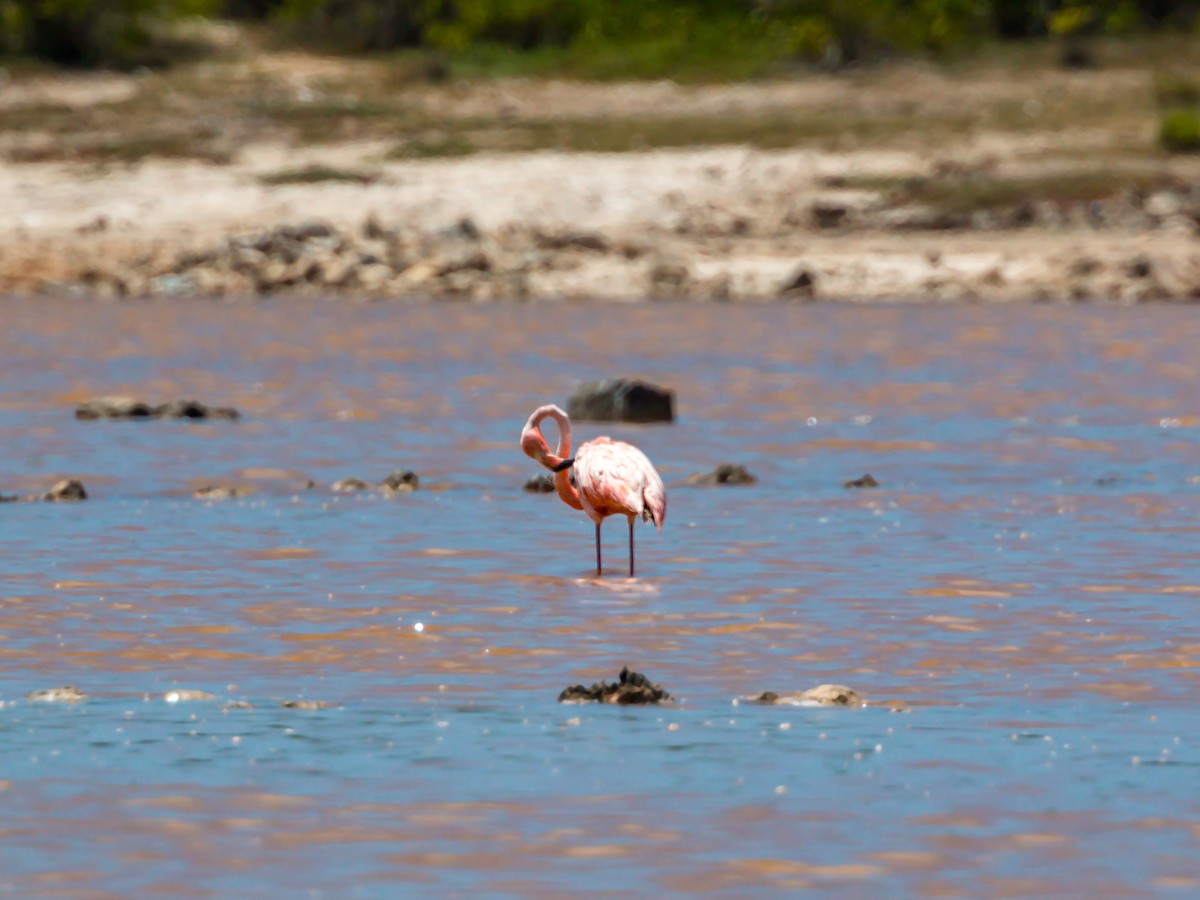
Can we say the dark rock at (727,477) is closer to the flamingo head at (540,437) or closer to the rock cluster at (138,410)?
the flamingo head at (540,437)

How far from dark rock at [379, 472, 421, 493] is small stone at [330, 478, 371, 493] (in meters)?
0.10

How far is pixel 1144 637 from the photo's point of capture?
31.0 feet

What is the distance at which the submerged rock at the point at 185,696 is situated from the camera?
8188 mm

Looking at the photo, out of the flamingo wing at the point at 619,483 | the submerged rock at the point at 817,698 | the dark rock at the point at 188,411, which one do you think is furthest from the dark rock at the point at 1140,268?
the submerged rock at the point at 817,698

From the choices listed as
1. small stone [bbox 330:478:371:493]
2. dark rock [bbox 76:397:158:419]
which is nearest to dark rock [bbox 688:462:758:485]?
small stone [bbox 330:478:371:493]

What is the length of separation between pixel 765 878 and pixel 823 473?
9991mm

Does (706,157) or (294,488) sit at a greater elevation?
(706,157)

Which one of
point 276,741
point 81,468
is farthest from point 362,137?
point 276,741

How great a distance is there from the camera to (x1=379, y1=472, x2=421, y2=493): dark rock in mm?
14734

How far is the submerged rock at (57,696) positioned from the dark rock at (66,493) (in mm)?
5925

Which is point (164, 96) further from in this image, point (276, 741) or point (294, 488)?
point (276, 741)

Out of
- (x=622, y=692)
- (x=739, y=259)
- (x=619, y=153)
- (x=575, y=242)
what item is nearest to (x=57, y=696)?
(x=622, y=692)

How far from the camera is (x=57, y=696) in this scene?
815cm

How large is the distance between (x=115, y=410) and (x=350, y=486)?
200 inches
